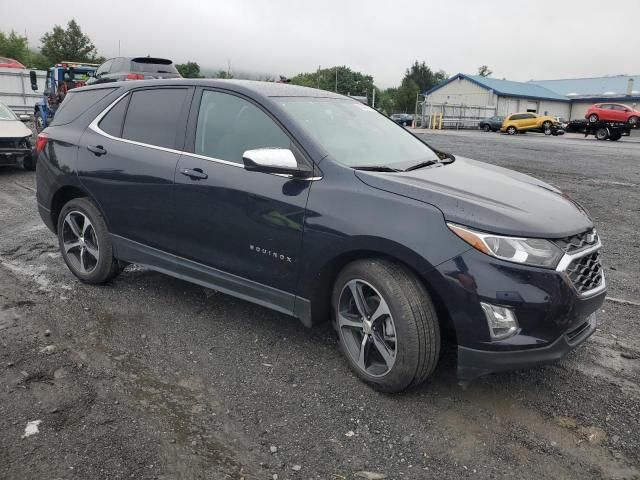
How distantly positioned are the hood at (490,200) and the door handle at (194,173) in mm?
1179

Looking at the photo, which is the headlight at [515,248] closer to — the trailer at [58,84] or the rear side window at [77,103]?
the rear side window at [77,103]

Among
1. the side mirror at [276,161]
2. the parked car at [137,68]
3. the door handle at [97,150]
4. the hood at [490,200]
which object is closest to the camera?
the hood at [490,200]

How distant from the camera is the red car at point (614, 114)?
29219mm

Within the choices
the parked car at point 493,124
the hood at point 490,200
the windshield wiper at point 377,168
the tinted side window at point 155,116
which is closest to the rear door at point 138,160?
the tinted side window at point 155,116

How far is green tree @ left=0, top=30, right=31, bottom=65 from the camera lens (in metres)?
62.6

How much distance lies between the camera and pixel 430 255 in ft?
9.33

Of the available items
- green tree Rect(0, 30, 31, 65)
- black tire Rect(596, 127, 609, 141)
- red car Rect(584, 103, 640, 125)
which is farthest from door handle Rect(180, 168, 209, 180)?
green tree Rect(0, 30, 31, 65)

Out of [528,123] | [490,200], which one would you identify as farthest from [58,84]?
[528,123]

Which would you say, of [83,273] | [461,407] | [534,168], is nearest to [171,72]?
[534,168]

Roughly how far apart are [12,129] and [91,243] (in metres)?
7.64

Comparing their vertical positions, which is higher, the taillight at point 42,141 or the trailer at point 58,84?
the trailer at point 58,84

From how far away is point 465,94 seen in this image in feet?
197

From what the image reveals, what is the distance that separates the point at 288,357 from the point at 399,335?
97 cm

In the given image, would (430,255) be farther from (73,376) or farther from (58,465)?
(73,376)
